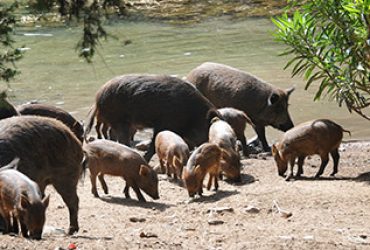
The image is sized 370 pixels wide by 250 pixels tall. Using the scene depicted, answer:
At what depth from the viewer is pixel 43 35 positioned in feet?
85.2

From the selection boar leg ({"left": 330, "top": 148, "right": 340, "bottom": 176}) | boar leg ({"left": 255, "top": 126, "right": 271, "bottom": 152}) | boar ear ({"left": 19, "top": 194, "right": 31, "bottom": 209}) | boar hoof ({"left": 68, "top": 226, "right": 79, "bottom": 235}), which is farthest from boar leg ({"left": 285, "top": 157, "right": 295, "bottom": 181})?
boar ear ({"left": 19, "top": 194, "right": 31, "bottom": 209})

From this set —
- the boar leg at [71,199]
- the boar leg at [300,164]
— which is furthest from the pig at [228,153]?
the boar leg at [71,199]

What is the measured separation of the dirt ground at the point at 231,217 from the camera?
747 cm

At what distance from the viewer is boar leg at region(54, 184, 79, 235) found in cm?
836

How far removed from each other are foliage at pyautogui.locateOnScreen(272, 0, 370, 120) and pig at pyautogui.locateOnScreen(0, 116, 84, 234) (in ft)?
11.7

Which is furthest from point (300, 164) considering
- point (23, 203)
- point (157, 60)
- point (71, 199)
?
point (157, 60)

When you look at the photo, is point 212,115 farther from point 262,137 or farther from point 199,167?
point 199,167

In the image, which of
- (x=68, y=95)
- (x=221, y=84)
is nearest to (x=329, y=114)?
(x=221, y=84)

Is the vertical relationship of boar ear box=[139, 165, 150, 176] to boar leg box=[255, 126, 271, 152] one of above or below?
above

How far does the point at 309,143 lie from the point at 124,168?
7.44 ft

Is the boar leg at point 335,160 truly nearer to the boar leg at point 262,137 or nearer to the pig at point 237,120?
the pig at point 237,120

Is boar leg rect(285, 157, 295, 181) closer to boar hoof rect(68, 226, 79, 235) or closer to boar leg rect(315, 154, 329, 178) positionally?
boar leg rect(315, 154, 329, 178)

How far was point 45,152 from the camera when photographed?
821cm

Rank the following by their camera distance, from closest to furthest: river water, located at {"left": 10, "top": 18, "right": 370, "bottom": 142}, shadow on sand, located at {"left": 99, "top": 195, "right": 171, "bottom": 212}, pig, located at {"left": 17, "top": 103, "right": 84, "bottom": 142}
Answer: shadow on sand, located at {"left": 99, "top": 195, "right": 171, "bottom": 212} → pig, located at {"left": 17, "top": 103, "right": 84, "bottom": 142} → river water, located at {"left": 10, "top": 18, "right": 370, "bottom": 142}
